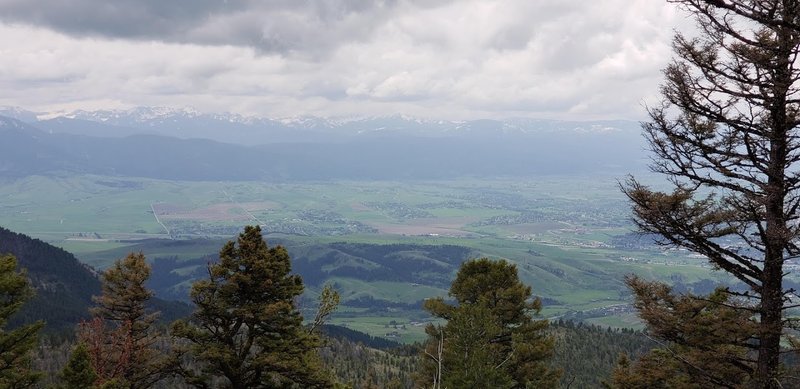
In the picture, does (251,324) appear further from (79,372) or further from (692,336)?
(692,336)

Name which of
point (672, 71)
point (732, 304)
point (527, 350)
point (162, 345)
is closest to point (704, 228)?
point (732, 304)

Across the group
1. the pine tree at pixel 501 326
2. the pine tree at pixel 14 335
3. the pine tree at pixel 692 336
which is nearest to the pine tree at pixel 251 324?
the pine tree at pixel 14 335

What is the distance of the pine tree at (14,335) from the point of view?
67.6 ft

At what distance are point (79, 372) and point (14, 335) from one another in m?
4.10

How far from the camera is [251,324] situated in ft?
72.5

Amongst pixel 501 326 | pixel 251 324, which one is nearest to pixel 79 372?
pixel 251 324

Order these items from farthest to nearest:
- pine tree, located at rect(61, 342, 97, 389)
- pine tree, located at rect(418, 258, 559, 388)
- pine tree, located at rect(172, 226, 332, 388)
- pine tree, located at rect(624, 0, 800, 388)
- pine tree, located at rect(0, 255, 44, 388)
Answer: pine tree, located at rect(418, 258, 559, 388) → pine tree, located at rect(172, 226, 332, 388) → pine tree, located at rect(0, 255, 44, 388) → pine tree, located at rect(61, 342, 97, 389) → pine tree, located at rect(624, 0, 800, 388)

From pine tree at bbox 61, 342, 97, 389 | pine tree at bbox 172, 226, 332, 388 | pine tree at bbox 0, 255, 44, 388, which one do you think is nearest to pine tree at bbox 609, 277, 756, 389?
pine tree at bbox 172, 226, 332, 388

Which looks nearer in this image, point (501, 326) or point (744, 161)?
point (744, 161)

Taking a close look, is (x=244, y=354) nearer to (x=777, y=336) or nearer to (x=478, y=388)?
(x=478, y=388)

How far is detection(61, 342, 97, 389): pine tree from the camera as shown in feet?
61.9

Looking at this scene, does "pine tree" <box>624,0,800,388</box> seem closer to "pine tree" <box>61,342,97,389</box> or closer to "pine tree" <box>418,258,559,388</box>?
"pine tree" <box>418,258,559,388</box>

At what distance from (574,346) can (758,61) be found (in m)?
124

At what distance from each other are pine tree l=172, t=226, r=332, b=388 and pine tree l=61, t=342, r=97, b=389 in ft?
10.7
